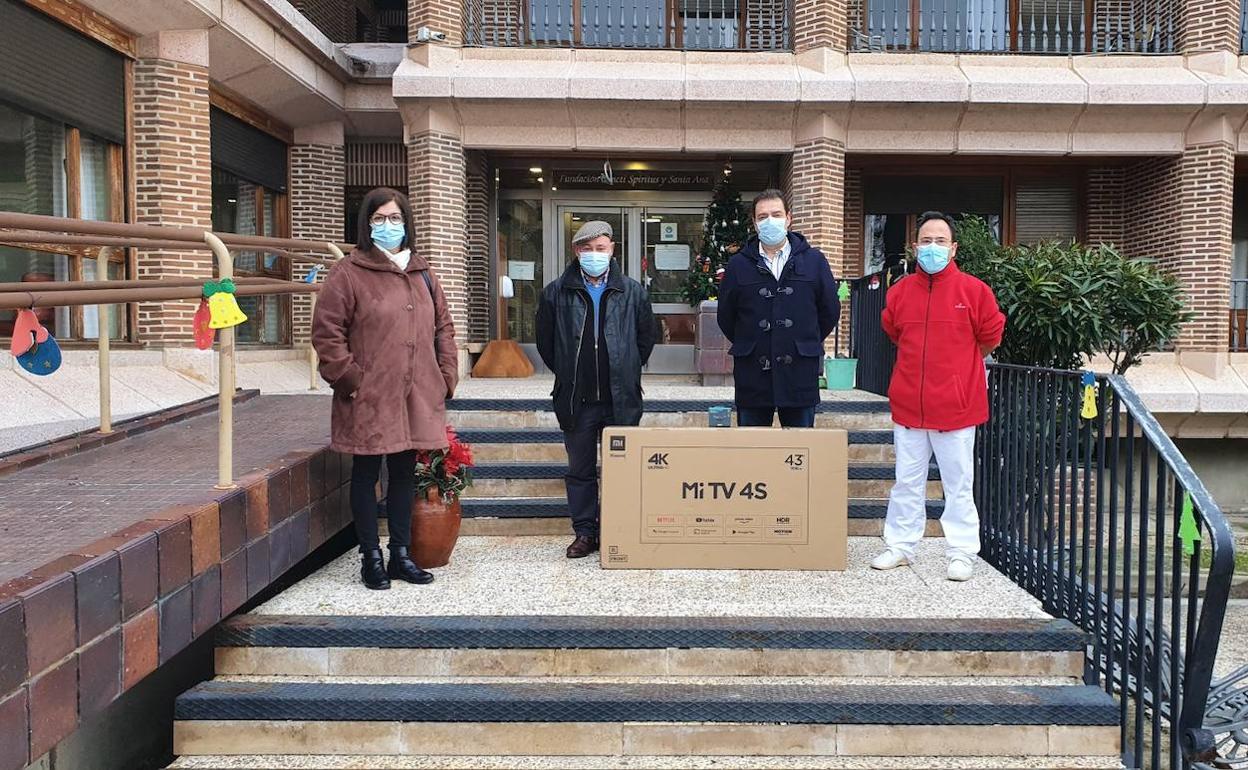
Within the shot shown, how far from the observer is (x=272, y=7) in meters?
8.28

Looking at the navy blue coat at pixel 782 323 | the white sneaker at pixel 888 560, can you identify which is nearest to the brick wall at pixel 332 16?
the navy blue coat at pixel 782 323

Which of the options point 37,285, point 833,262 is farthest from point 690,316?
point 37,285

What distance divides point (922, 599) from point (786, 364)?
1.30 meters

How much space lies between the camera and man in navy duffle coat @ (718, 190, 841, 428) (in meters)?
4.09

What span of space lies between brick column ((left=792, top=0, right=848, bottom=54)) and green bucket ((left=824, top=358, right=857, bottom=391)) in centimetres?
467

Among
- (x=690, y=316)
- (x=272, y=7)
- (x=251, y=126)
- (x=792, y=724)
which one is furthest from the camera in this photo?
(x=690, y=316)

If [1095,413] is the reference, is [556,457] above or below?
below

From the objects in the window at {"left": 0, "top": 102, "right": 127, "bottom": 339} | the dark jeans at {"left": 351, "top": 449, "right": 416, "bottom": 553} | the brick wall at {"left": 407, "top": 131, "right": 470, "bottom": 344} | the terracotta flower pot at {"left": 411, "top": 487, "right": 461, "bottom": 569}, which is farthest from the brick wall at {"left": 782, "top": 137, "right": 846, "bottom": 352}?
the window at {"left": 0, "top": 102, "right": 127, "bottom": 339}

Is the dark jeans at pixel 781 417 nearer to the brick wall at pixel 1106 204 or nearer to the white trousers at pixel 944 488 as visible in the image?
the white trousers at pixel 944 488

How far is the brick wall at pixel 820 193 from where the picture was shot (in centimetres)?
987

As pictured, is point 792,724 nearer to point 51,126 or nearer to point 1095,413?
point 1095,413

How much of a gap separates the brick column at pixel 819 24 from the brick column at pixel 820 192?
117cm

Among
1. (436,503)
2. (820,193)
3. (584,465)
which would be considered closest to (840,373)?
(820,193)

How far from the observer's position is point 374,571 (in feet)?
12.0
